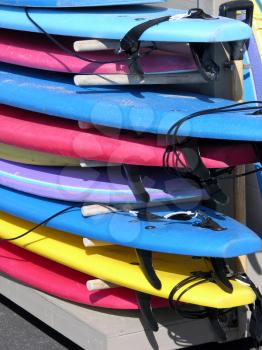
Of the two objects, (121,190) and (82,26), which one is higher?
(82,26)

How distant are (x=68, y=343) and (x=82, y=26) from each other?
1317 millimetres

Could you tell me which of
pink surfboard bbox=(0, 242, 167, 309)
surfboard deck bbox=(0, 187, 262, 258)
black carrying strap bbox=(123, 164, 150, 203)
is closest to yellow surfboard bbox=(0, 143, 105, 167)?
surfboard deck bbox=(0, 187, 262, 258)

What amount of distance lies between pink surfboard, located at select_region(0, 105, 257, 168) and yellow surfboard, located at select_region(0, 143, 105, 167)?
0.09 meters

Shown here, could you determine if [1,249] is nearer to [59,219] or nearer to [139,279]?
[59,219]

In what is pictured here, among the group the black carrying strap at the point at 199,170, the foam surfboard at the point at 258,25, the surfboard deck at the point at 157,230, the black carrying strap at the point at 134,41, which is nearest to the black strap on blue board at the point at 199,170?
the black carrying strap at the point at 199,170

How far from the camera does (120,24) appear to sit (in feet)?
8.83

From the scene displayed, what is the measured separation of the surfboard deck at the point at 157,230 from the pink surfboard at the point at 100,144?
0.22 m

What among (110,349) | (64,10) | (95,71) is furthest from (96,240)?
(64,10)

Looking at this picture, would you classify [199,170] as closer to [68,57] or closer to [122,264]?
[122,264]

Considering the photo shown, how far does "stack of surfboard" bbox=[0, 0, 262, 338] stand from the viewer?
8.36ft

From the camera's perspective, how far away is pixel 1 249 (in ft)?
11.0

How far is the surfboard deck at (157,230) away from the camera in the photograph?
2.47 meters

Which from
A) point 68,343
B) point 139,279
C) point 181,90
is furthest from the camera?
point 68,343

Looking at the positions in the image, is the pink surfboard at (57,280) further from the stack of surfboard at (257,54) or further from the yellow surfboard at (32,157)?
the stack of surfboard at (257,54)
